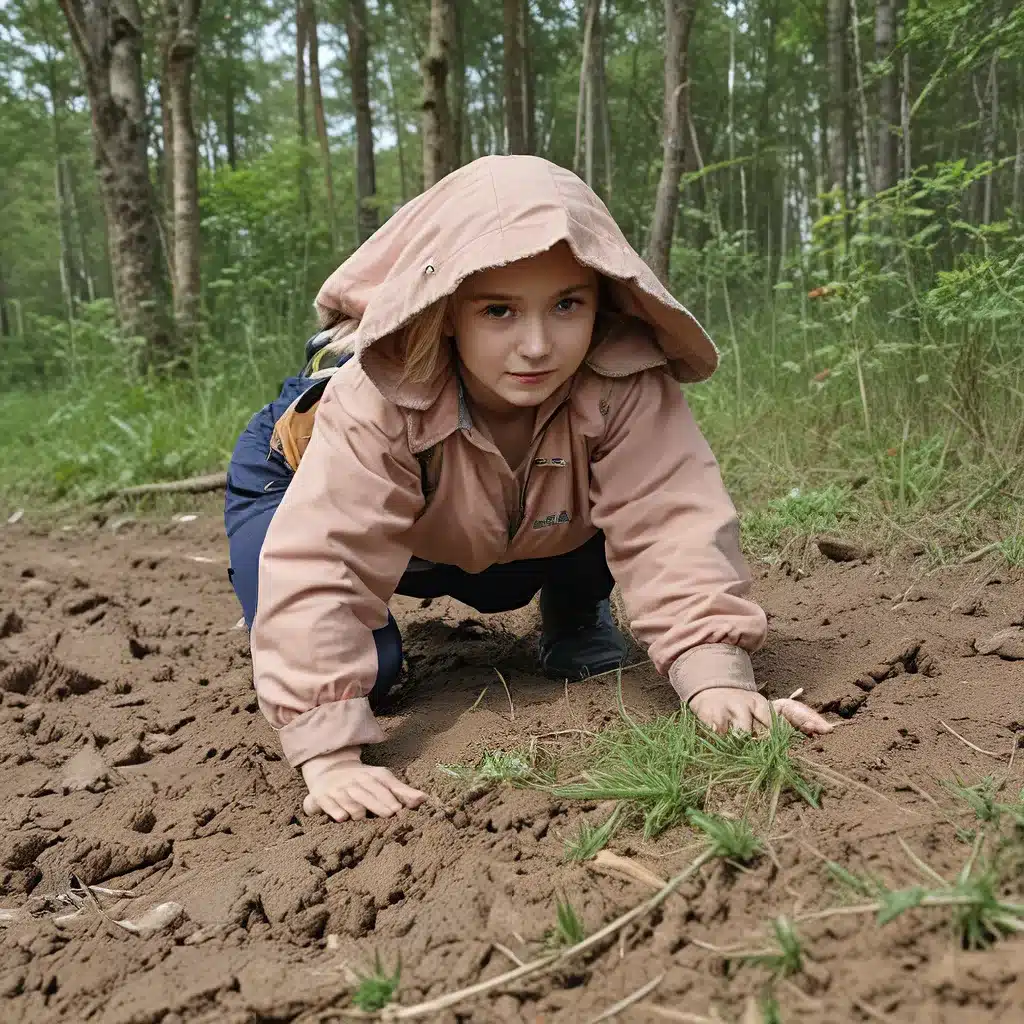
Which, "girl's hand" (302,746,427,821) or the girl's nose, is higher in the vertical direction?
the girl's nose

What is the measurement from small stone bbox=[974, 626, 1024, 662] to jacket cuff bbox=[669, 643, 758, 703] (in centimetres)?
61

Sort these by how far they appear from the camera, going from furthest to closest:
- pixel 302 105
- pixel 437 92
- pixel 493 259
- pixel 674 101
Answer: pixel 302 105 → pixel 437 92 → pixel 674 101 → pixel 493 259

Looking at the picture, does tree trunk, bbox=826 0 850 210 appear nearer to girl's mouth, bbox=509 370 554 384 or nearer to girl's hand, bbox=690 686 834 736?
girl's mouth, bbox=509 370 554 384

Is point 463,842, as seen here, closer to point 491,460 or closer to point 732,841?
point 732,841

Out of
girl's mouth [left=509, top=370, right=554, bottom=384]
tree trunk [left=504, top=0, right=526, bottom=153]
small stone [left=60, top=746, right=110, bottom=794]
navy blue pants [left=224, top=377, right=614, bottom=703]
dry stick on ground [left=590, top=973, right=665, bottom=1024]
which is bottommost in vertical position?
small stone [left=60, top=746, right=110, bottom=794]

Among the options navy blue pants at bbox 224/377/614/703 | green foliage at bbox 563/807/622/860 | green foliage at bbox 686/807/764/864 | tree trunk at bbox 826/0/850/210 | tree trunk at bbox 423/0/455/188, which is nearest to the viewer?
→ green foliage at bbox 686/807/764/864

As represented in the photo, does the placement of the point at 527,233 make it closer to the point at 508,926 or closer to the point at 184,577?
the point at 508,926

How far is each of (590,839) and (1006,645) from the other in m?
1.17

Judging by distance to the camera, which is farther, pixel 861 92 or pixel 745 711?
pixel 861 92

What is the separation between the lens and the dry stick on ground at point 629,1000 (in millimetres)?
996

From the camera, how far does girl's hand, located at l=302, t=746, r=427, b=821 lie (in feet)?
5.43

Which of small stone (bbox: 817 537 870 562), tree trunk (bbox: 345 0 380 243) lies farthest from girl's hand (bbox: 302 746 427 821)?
tree trunk (bbox: 345 0 380 243)

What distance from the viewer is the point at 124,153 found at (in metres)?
6.80

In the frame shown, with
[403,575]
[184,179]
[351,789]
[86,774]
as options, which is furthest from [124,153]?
[351,789]
